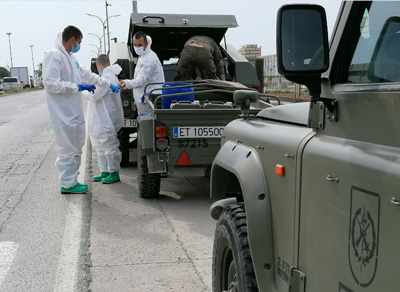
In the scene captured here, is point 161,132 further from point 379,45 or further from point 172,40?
point 172,40

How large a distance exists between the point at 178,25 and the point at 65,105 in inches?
141

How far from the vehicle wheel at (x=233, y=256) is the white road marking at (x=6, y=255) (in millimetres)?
1975

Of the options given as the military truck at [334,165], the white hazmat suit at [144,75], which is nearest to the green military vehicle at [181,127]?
the white hazmat suit at [144,75]

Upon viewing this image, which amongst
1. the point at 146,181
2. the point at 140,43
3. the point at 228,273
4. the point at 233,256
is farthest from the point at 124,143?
the point at 233,256

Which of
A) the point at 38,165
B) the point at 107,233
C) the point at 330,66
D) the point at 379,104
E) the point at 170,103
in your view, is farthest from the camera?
the point at 38,165

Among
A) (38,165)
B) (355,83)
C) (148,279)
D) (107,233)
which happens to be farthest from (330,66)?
(38,165)

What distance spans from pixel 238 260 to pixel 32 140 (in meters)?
11.6

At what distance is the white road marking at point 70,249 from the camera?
3.81 metres

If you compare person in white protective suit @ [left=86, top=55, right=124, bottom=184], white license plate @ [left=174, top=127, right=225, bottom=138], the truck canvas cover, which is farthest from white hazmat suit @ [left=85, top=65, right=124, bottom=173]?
the truck canvas cover

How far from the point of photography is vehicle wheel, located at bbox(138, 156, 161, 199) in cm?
629

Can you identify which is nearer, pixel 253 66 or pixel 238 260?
Result: pixel 238 260

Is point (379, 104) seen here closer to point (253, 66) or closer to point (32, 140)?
point (253, 66)

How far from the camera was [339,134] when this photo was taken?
5.57 ft

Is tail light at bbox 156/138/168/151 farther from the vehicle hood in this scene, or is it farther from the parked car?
the parked car
